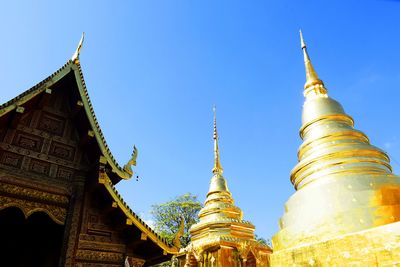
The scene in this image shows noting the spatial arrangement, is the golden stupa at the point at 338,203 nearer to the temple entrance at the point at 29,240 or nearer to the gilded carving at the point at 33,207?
the gilded carving at the point at 33,207

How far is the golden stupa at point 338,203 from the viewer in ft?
14.1

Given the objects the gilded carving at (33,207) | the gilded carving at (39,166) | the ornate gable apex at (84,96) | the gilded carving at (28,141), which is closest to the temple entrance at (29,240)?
the gilded carving at (33,207)

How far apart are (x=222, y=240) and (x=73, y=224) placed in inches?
420

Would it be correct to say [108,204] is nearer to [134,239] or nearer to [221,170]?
[134,239]

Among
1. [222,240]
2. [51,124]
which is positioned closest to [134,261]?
[51,124]

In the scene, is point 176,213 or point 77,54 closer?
point 77,54

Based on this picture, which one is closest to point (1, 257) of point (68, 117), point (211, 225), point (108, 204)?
point (108, 204)

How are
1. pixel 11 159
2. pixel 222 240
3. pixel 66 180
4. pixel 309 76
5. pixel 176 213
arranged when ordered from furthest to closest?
pixel 176 213
pixel 222 240
pixel 309 76
pixel 66 180
pixel 11 159

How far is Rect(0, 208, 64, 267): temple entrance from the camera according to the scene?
754 centimetres

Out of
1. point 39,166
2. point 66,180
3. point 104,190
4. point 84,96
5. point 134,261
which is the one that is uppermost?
point 84,96

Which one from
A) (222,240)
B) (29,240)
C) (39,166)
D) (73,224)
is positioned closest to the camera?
(73,224)

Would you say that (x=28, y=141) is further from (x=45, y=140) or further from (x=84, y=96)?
(x=84, y=96)

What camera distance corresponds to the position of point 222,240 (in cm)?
1543

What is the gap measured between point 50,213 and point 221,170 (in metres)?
16.1
